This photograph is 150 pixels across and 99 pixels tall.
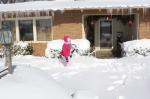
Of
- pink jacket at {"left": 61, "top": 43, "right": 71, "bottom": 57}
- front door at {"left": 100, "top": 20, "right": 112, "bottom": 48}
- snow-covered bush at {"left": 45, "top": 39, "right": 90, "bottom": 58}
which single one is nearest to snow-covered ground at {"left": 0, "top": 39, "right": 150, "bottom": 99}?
pink jacket at {"left": 61, "top": 43, "right": 71, "bottom": 57}

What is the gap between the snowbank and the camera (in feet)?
26.3

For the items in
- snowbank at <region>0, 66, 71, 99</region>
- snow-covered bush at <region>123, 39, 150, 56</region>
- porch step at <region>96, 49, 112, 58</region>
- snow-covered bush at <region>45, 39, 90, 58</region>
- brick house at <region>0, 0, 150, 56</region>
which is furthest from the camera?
porch step at <region>96, 49, 112, 58</region>

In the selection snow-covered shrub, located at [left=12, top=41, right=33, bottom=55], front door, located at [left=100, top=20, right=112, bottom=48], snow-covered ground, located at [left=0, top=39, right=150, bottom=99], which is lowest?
snow-covered ground, located at [left=0, top=39, right=150, bottom=99]

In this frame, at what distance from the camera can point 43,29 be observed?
2034 centimetres

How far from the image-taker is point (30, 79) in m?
9.08

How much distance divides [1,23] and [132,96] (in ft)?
38.7

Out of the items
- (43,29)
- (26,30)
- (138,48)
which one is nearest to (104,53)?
(43,29)

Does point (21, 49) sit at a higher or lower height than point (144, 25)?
lower

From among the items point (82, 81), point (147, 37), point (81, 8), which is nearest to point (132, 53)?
point (147, 37)

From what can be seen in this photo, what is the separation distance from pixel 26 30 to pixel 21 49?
1656mm

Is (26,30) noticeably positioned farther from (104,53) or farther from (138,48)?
(138,48)

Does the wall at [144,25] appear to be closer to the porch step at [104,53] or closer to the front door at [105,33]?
the porch step at [104,53]

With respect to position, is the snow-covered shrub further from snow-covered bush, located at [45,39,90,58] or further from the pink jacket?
the pink jacket

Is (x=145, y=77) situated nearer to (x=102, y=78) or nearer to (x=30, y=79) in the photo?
(x=102, y=78)
